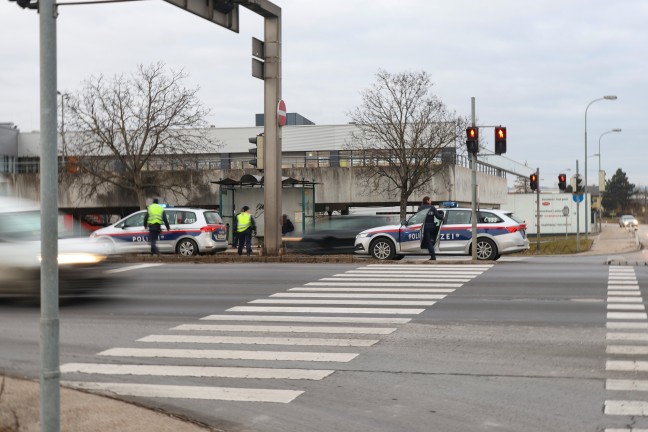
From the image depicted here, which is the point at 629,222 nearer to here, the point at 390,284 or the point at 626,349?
the point at 390,284

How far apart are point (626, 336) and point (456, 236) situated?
1384 centimetres

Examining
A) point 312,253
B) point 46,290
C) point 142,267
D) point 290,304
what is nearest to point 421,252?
point 312,253

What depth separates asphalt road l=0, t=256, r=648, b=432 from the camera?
722cm

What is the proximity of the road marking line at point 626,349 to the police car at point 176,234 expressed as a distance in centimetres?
1962

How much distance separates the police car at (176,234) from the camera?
28375 mm

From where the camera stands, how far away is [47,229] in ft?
→ 16.4

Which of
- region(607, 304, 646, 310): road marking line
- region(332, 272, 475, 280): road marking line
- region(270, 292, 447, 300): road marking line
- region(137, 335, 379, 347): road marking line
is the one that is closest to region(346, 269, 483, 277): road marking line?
region(332, 272, 475, 280): road marking line

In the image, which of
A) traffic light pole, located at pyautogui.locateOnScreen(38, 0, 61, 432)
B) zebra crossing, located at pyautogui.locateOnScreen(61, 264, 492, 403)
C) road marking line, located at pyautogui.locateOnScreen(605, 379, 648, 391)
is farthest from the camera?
zebra crossing, located at pyautogui.locateOnScreen(61, 264, 492, 403)

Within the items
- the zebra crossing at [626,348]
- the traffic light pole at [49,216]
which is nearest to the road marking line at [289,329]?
the zebra crossing at [626,348]

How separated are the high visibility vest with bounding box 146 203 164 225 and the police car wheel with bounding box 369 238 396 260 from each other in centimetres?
643

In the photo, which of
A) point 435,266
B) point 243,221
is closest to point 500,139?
point 435,266

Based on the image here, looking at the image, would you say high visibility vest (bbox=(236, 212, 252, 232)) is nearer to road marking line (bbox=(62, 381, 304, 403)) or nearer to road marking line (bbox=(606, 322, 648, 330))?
road marking line (bbox=(606, 322, 648, 330))

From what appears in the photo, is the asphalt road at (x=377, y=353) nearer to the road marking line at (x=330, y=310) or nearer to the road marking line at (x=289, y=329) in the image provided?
the road marking line at (x=289, y=329)

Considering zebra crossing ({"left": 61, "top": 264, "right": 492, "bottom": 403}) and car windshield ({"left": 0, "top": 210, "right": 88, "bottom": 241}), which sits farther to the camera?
car windshield ({"left": 0, "top": 210, "right": 88, "bottom": 241})
